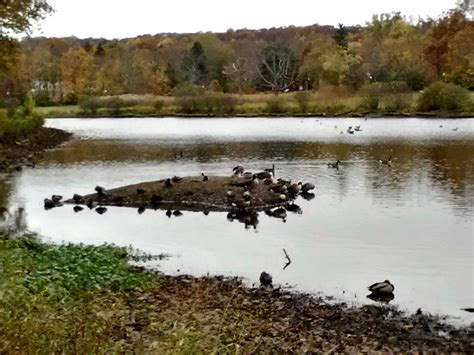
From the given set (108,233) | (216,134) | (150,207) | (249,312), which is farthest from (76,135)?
(249,312)

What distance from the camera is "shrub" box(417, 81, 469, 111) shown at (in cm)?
6644

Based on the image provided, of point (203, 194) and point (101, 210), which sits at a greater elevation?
point (203, 194)

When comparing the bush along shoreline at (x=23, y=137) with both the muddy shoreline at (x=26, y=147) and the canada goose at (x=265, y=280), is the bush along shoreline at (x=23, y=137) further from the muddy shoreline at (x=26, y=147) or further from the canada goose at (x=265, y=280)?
the canada goose at (x=265, y=280)

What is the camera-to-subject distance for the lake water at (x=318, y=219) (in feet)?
45.8

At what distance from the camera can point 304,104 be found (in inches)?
2965

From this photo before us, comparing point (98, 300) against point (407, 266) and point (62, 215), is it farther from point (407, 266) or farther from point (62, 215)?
point (62, 215)

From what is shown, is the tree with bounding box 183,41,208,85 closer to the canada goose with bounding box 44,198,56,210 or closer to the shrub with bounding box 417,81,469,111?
the shrub with bounding box 417,81,469,111

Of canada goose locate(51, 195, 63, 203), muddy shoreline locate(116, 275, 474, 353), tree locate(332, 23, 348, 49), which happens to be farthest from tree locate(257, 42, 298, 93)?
muddy shoreline locate(116, 275, 474, 353)

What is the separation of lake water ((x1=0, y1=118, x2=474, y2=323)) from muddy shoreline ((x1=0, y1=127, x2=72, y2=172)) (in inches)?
47.3

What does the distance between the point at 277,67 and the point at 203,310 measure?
9881cm

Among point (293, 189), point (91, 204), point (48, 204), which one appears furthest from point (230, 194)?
point (48, 204)

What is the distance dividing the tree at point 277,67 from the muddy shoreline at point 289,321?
308 feet

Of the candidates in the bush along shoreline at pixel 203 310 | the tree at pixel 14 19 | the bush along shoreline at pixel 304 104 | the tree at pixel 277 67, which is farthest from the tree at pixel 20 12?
the tree at pixel 277 67

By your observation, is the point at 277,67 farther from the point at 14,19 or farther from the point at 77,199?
the point at 77,199
